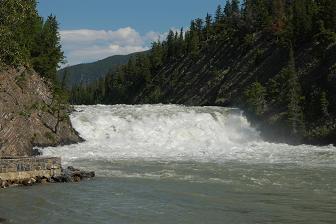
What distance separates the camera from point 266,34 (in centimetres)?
9438

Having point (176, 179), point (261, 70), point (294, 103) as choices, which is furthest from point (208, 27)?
point (176, 179)

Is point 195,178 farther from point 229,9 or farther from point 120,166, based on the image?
point 229,9

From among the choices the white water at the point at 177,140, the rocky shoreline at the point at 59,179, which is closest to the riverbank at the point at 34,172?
the rocky shoreline at the point at 59,179

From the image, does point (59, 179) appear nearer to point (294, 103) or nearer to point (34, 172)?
point (34, 172)

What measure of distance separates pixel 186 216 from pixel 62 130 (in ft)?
97.9

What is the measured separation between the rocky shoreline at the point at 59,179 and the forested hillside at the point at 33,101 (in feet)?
31.6

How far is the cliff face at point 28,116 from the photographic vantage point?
4234 cm

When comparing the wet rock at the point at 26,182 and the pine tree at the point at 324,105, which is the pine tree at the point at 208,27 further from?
the wet rock at the point at 26,182

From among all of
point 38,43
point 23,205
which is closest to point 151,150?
point 38,43

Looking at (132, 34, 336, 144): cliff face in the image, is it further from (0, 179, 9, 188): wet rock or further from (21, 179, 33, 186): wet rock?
(0, 179, 9, 188): wet rock

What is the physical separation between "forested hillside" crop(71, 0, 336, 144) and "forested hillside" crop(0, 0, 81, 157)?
23584 millimetres

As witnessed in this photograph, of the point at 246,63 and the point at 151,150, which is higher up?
the point at 246,63

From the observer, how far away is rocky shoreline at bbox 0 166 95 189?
90.1 ft

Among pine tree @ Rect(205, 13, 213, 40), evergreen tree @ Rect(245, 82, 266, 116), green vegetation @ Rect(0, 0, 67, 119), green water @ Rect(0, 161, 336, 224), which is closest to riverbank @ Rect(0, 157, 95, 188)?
green water @ Rect(0, 161, 336, 224)
